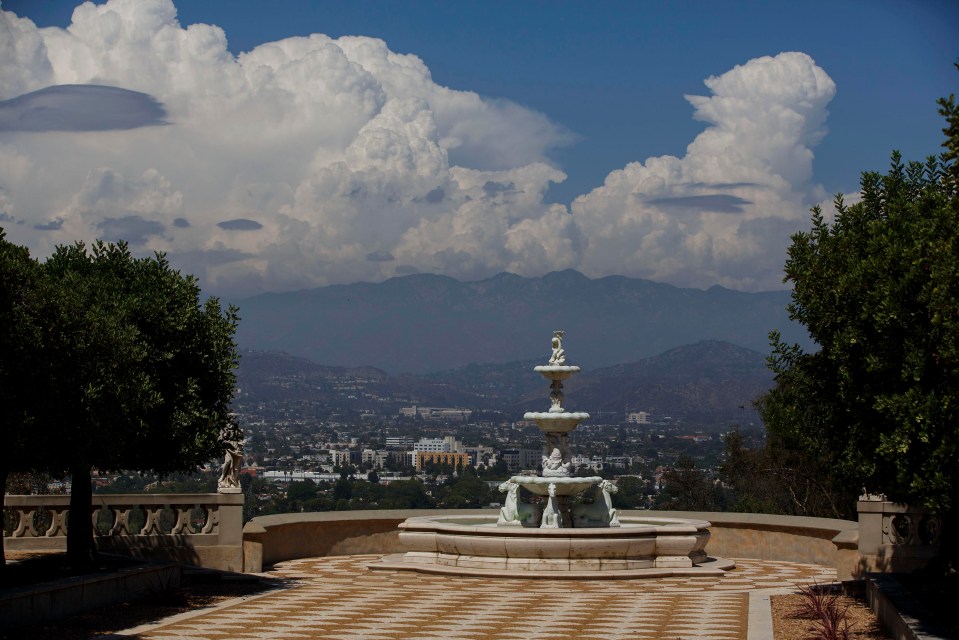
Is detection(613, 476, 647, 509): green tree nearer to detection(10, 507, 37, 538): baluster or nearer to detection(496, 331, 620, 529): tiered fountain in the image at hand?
detection(496, 331, 620, 529): tiered fountain

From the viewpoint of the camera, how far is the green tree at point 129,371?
831 inches

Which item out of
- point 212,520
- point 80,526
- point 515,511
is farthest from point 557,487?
point 80,526

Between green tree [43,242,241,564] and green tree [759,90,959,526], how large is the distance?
10.3 m

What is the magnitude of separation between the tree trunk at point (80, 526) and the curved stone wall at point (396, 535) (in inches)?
229

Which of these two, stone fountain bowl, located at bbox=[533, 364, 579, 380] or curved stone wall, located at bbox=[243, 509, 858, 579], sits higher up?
stone fountain bowl, located at bbox=[533, 364, 579, 380]

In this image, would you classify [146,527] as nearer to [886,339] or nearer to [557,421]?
[557,421]

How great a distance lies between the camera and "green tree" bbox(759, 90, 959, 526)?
16.9 metres

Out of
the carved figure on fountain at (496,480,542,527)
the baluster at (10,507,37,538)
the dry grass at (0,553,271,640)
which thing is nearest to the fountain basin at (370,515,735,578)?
the carved figure on fountain at (496,480,542,527)

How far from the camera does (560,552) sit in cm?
2666

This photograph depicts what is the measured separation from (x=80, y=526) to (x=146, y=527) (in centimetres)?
332

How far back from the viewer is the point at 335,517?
31.7 m

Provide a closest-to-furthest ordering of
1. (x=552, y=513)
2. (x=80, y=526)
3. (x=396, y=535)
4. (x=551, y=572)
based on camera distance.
Result: (x=80, y=526) < (x=551, y=572) < (x=552, y=513) < (x=396, y=535)

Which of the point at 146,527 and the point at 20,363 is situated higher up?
the point at 20,363

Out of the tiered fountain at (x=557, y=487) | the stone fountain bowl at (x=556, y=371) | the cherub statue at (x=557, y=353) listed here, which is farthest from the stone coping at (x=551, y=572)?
the cherub statue at (x=557, y=353)
